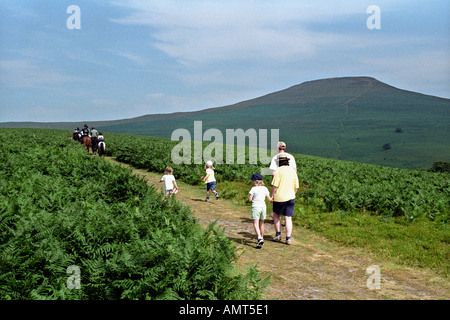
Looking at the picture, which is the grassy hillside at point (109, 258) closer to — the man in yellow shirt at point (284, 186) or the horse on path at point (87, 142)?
the man in yellow shirt at point (284, 186)

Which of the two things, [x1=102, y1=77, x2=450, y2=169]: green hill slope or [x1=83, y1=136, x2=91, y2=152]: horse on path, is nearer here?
[x1=83, y1=136, x2=91, y2=152]: horse on path

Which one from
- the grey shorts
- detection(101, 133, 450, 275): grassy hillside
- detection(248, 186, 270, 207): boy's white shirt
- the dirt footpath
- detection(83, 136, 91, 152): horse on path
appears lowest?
the dirt footpath

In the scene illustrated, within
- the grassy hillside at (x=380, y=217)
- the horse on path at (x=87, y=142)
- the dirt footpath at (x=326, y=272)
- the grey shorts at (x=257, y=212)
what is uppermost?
the horse on path at (x=87, y=142)

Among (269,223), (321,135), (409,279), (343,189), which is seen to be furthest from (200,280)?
(321,135)

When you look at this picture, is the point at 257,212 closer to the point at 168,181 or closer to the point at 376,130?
the point at 168,181

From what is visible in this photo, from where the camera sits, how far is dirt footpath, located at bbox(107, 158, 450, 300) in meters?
6.47

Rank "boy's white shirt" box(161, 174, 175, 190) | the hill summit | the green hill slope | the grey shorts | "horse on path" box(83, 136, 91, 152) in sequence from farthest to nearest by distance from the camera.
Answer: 1. the green hill slope
2. the hill summit
3. "horse on path" box(83, 136, 91, 152)
4. "boy's white shirt" box(161, 174, 175, 190)
5. the grey shorts

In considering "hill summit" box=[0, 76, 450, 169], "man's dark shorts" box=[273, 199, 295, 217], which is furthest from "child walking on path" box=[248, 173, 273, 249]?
"hill summit" box=[0, 76, 450, 169]

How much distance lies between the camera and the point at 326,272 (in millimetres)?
7605

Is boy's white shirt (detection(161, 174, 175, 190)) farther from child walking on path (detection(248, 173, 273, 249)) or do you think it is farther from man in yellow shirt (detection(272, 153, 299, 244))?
man in yellow shirt (detection(272, 153, 299, 244))

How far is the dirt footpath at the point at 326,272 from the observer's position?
6.47m

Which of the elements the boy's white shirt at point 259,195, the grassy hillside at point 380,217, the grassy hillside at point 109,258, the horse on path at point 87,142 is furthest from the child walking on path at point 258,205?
the horse on path at point 87,142

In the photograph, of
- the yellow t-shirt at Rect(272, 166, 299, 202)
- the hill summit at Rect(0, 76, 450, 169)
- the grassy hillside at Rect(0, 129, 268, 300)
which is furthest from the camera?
the hill summit at Rect(0, 76, 450, 169)
